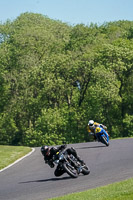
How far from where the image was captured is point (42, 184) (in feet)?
49.6

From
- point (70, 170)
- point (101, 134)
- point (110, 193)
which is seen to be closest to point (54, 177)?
point (70, 170)

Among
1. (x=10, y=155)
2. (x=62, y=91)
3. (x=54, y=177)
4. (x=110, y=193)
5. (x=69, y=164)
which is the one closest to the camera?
(x=110, y=193)

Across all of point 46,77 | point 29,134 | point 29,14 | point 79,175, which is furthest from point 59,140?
point 79,175

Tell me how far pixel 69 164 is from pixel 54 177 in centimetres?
143

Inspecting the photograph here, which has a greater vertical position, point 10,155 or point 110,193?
point 110,193

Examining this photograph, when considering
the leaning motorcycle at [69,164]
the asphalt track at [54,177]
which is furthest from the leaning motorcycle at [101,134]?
the leaning motorcycle at [69,164]

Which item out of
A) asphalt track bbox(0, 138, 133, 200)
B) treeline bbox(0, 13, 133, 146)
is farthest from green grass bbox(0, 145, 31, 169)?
treeline bbox(0, 13, 133, 146)

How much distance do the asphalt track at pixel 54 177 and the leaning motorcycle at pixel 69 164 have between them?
0.21 metres

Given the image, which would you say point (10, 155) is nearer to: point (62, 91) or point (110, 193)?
point (110, 193)

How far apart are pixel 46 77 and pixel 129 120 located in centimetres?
1124

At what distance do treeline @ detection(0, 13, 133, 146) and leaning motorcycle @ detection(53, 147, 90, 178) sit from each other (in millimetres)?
41580

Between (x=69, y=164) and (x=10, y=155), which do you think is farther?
(x=10, y=155)

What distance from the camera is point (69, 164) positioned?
50.8 ft

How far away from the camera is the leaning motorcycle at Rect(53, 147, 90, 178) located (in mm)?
15424
